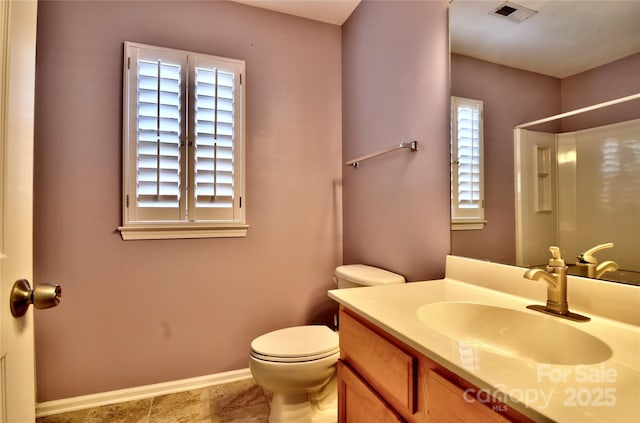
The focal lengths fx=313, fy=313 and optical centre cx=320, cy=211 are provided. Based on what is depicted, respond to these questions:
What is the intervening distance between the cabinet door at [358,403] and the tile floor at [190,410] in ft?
2.68

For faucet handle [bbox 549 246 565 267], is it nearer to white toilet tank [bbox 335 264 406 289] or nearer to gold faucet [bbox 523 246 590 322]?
gold faucet [bbox 523 246 590 322]

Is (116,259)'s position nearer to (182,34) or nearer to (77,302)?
(77,302)

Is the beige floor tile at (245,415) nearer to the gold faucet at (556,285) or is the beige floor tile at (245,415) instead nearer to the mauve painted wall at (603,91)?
the gold faucet at (556,285)

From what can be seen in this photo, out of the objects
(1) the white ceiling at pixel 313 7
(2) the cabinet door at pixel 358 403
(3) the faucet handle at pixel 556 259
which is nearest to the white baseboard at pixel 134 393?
(2) the cabinet door at pixel 358 403

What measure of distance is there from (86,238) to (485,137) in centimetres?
206

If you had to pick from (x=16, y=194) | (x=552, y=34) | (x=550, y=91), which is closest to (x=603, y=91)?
(x=550, y=91)

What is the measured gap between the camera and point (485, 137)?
124 centimetres

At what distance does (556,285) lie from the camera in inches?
34.1

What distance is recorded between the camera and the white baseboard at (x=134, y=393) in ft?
5.52

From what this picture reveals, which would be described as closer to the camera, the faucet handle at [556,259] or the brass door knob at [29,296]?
the brass door knob at [29,296]

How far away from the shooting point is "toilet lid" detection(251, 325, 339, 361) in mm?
1419

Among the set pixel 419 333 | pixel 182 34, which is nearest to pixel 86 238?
pixel 182 34

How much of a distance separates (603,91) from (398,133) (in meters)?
0.87

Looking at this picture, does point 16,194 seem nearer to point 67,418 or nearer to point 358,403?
point 358,403
